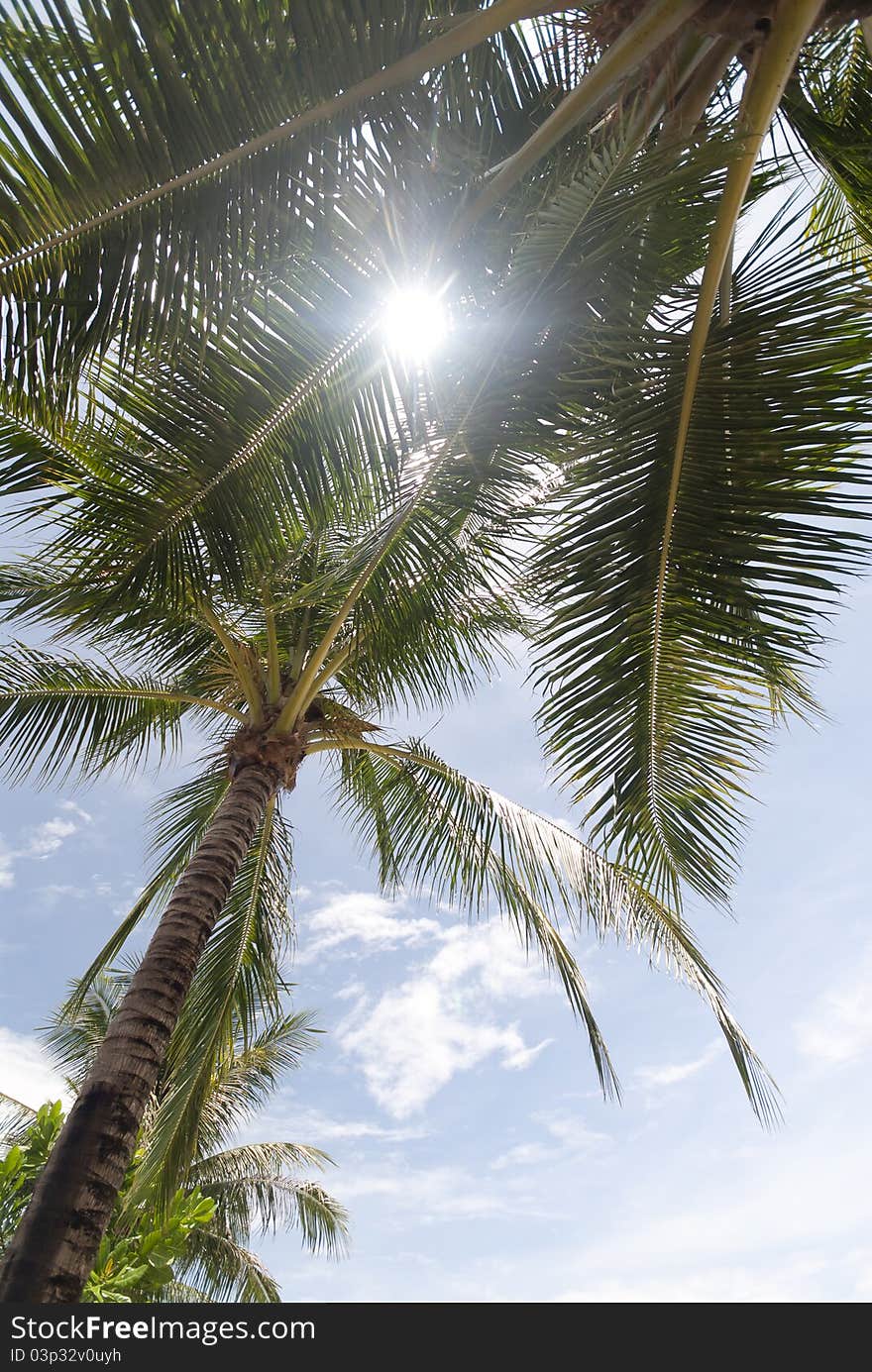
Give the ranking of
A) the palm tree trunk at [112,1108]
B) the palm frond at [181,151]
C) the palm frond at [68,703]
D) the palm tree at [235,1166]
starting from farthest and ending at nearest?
the palm tree at [235,1166] < the palm frond at [68,703] < the palm tree trunk at [112,1108] < the palm frond at [181,151]

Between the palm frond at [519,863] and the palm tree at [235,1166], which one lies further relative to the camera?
the palm tree at [235,1166]

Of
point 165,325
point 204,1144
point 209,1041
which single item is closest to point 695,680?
point 165,325

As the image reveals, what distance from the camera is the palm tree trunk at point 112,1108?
9.48 ft

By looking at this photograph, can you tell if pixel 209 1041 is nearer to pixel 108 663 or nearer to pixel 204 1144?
pixel 108 663

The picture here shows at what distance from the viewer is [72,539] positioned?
381 cm

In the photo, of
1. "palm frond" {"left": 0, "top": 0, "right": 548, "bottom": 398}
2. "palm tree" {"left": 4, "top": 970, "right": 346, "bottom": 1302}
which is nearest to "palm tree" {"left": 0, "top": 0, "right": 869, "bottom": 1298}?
"palm frond" {"left": 0, "top": 0, "right": 548, "bottom": 398}

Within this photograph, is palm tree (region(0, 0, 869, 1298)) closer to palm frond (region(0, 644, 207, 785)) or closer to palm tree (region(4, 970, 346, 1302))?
palm frond (region(0, 644, 207, 785))

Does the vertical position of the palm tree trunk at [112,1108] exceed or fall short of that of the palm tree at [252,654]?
it falls short

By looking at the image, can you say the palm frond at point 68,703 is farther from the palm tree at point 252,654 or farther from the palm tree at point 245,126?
the palm tree at point 245,126

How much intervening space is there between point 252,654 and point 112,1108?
126 inches

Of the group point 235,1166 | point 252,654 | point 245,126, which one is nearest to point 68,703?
point 252,654

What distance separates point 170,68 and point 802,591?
9.00 ft

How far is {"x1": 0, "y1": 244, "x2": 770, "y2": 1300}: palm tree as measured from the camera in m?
3.57

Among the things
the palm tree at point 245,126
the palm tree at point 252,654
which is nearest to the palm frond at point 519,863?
the palm tree at point 252,654
